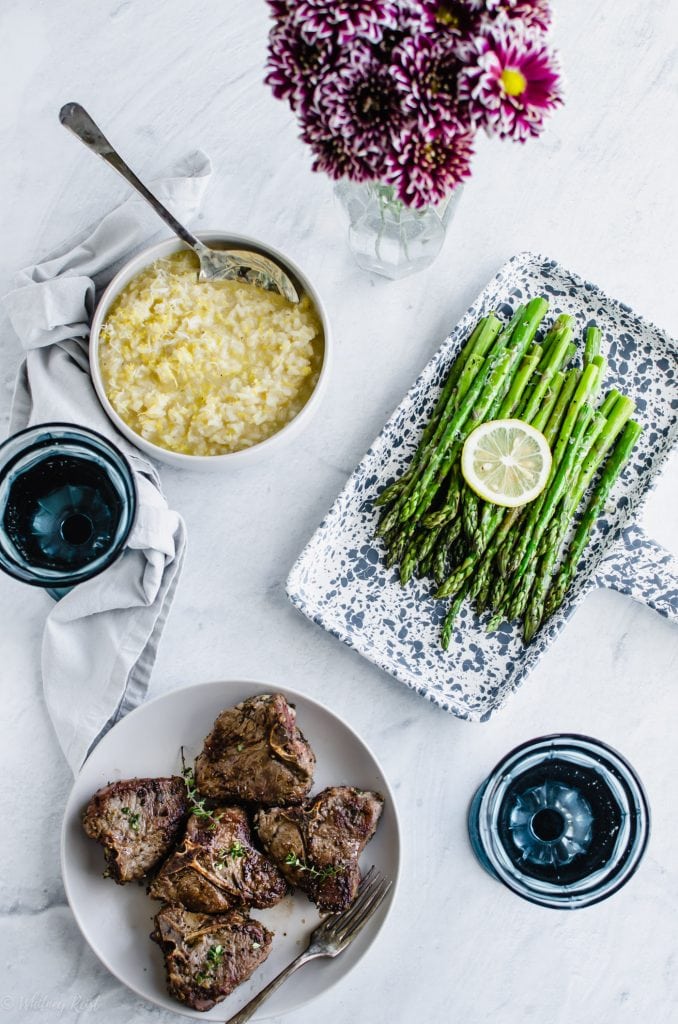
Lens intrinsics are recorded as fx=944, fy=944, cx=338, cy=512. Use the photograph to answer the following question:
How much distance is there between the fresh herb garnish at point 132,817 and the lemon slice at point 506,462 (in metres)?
1.27

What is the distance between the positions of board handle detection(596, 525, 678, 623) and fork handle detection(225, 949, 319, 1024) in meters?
1.31

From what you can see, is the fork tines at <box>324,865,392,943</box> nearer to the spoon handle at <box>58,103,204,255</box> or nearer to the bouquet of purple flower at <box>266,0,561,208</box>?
the bouquet of purple flower at <box>266,0,561,208</box>

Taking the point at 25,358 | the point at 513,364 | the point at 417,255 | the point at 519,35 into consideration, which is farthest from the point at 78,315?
the point at 519,35

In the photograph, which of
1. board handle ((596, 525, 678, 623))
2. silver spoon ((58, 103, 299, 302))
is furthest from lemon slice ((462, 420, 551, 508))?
silver spoon ((58, 103, 299, 302))

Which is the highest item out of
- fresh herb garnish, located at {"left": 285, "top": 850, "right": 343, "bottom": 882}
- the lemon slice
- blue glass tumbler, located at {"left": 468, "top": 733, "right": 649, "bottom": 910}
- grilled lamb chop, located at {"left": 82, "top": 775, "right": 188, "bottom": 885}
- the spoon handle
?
the spoon handle

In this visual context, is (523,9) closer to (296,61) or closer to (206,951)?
(296,61)

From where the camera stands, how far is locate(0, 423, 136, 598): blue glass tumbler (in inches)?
92.0

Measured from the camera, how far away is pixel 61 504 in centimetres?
250

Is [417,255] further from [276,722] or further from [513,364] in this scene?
[276,722]

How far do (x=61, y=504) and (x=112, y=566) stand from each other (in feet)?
0.71

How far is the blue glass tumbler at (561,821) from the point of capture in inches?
97.8

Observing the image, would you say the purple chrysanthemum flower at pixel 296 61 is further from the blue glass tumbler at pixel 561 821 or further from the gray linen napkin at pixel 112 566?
the blue glass tumbler at pixel 561 821

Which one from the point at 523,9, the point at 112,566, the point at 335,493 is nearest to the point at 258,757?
the point at 112,566

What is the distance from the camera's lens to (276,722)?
2508mm
